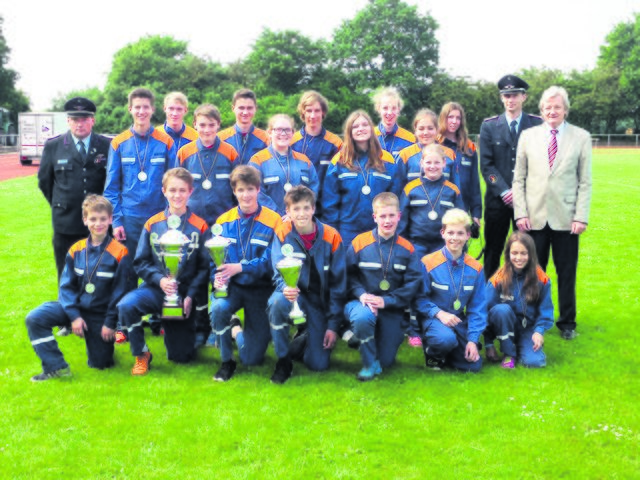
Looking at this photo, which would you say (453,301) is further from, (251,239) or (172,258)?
(172,258)

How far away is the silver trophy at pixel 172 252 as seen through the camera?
16.0 ft

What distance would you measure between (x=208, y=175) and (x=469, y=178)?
2625mm

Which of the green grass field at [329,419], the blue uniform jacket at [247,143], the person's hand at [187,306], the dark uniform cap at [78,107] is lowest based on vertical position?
the green grass field at [329,419]

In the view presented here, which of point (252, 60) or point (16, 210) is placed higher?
point (252, 60)

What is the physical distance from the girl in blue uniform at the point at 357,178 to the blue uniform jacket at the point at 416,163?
→ 0.16m

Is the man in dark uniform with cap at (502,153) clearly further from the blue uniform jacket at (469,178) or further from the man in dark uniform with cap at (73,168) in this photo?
the man in dark uniform with cap at (73,168)

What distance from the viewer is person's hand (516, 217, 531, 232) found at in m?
5.87

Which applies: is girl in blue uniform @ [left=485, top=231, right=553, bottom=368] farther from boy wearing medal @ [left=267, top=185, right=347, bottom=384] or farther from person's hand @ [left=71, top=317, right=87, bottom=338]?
person's hand @ [left=71, top=317, right=87, bottom=338]

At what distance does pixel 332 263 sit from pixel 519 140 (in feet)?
7.60

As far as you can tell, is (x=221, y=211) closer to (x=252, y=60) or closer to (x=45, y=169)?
(x=45, y=169)

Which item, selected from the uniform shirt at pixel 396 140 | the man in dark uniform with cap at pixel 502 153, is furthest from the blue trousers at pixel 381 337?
the uniform shirt at pixel 396 140

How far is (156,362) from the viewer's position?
17.5 feet

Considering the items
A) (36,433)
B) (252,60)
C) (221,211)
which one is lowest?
(36,433)

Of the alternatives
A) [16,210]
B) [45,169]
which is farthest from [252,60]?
[45,169]
